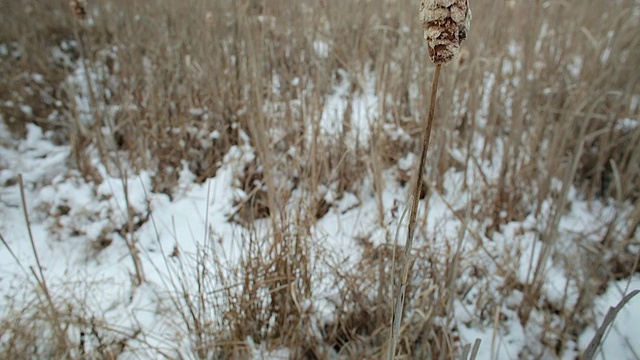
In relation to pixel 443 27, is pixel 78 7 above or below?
above

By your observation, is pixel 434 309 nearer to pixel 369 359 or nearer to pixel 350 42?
pixel 369 359

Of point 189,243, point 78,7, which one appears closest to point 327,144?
point 189,243

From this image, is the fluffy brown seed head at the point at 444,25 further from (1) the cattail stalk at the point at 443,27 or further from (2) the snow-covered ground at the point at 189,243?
(2) the snow-covered ground at the point at 189,243

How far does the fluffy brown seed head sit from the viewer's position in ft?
1.24

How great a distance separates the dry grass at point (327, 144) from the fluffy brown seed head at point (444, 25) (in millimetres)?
486

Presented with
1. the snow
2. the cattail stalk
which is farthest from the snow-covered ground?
the cattail stalk

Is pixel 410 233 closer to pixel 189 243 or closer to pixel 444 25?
pixel 444 25

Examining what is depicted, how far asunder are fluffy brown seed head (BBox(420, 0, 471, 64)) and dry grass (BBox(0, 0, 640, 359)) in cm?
49

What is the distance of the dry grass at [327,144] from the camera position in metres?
1.03

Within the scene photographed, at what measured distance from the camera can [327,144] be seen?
64.7 inches

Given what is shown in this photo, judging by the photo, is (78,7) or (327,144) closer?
(78,7)

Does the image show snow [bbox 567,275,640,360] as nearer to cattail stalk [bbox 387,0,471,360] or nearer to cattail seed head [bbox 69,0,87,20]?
cattail stalk [bbox 387,0,471,360]

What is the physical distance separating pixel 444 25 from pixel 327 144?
4.13ft

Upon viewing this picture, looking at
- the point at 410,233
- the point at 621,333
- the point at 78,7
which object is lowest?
the point at 410,233
